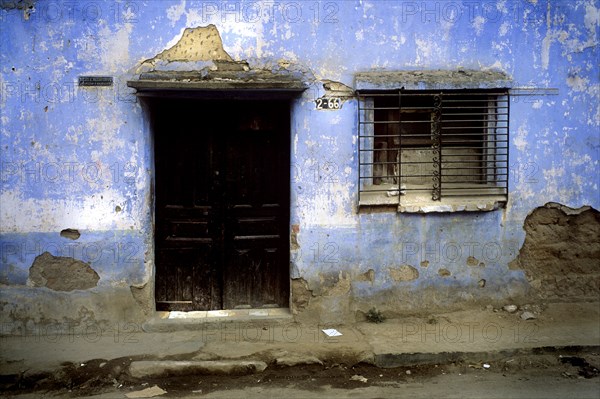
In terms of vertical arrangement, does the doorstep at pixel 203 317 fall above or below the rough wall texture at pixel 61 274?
below

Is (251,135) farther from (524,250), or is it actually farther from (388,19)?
(524,250)

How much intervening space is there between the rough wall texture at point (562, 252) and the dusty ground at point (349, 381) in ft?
4.00

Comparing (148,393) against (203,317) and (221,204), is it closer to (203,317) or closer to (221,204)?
(203,317)

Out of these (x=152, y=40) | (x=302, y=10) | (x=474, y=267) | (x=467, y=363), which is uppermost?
(x=302, y=10)

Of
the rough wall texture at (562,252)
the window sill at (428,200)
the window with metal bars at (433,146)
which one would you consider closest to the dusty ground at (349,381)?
the rough wall texture at (562,252)

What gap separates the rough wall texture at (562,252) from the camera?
6.09 meters

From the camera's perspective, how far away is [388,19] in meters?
5.78

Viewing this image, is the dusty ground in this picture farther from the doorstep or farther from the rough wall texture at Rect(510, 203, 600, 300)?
the rough wall texture at Rect(510, 203, 600, 300)

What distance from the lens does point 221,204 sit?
6.01m

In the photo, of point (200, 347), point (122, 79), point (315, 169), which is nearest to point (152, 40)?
point (122, 79)

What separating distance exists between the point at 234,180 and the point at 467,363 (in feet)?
10.1

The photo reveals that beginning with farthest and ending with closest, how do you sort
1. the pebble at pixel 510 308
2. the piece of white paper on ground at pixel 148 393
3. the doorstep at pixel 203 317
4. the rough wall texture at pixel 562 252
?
the rough wall texture at pixel 562 252 < the pebble at pixel 510 308 < the doorstep at pixel 203 317 < the piece of white paper on ground at pixel 148 393

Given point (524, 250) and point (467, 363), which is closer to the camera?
point (467, 363)

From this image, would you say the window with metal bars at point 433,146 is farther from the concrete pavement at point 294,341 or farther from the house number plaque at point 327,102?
the concrete pavement at point 294,341
